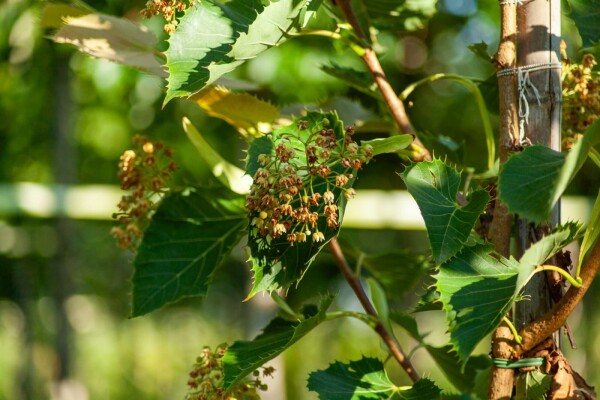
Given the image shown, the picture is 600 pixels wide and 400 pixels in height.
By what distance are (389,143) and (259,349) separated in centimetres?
20

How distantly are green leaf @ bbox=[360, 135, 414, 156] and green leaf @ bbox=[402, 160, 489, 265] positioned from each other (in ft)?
0.10

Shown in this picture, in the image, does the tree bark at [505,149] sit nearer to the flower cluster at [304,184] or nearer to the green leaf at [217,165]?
the flower cluster at [304,184]

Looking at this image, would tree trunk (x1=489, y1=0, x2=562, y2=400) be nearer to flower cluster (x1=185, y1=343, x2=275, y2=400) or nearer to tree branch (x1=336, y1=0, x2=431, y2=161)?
tree branch (x1=336, y1=0, x2=431, y2=161)

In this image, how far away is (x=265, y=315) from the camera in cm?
227

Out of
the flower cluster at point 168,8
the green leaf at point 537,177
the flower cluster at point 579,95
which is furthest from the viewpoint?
the flower cluster at point 579,95

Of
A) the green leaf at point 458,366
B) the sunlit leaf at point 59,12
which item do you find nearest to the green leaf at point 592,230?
the green leaf at point 458,366

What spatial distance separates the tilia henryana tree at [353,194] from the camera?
0.55 metres

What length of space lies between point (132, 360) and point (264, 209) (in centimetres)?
449

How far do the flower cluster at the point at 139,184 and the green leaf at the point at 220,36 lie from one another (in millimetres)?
210

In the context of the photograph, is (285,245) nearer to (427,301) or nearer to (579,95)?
(427,301)

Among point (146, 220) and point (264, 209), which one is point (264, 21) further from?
point (146, 220)

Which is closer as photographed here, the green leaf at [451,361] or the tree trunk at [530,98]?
the tree trunk at [530,98]

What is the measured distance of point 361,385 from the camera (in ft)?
2.22

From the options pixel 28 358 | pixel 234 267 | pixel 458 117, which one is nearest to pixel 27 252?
pixel 28 358
